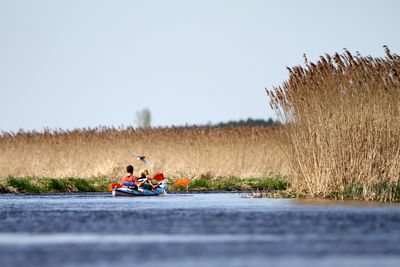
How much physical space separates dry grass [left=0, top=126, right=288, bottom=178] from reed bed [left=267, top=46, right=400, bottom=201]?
1229 cm

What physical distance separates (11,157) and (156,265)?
28.0m

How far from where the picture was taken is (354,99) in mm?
22766

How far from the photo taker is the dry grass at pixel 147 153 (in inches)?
1441

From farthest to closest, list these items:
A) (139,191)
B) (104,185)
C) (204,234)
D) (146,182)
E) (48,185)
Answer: (104,185), (48,185), (146,182), (139,191), (204,234)

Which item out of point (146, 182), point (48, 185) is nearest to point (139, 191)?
point (146, 182)

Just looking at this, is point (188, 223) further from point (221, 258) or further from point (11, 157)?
point (11, 157)

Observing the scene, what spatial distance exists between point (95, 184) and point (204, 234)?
18494mm

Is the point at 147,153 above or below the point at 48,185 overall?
above

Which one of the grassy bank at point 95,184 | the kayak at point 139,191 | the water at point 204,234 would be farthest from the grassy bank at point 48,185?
the water at point 204,234

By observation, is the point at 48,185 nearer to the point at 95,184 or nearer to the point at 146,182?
the point at 95,184

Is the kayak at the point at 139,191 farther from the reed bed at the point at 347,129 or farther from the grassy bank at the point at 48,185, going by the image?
the reed bed at the point at 347,129

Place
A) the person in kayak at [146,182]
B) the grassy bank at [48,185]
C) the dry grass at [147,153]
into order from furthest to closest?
the dry grass at [147,153] < the grassy bank at [48,185] < the person in kayak at [146,182]

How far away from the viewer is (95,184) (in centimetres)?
3300

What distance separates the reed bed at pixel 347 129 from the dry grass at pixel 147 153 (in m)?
12.3
